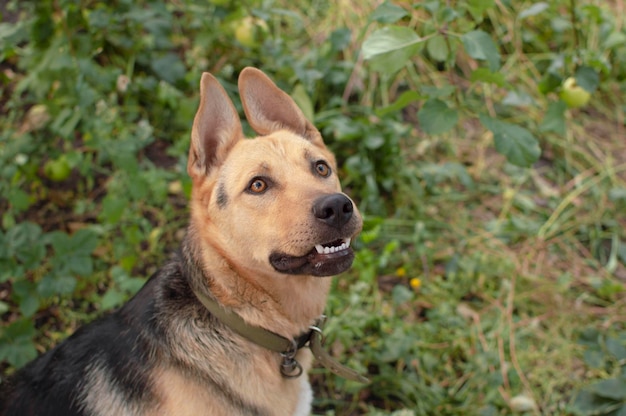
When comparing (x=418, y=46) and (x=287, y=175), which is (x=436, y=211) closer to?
(x=418, y=46)

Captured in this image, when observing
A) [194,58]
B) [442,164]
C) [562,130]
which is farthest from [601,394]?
[194,58]

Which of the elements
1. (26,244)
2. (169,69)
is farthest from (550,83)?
(26,244)

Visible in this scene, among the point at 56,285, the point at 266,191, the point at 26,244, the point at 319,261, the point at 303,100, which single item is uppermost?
the point at 266,191

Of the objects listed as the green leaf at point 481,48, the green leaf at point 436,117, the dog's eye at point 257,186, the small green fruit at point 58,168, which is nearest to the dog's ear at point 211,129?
the dog's eye at point 257,186

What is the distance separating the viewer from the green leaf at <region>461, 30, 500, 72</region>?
10.3ft

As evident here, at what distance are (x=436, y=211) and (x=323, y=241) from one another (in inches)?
112

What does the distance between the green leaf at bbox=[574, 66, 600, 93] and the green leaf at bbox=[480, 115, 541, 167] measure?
0.69 meters

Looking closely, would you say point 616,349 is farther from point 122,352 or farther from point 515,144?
point 122,352

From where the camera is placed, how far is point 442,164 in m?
5.44

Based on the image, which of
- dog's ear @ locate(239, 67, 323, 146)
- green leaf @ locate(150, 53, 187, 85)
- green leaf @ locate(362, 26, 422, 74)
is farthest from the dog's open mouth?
green leaf @ locate(150, 53, 187, 85)

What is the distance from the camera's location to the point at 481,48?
314cm

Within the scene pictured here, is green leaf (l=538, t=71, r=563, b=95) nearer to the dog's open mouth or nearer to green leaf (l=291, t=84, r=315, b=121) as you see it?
green leaf (l=291, t=84, r=315, b=121)

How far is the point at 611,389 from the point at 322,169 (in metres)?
1.96

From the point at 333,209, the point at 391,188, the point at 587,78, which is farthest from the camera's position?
the point at 391,188
